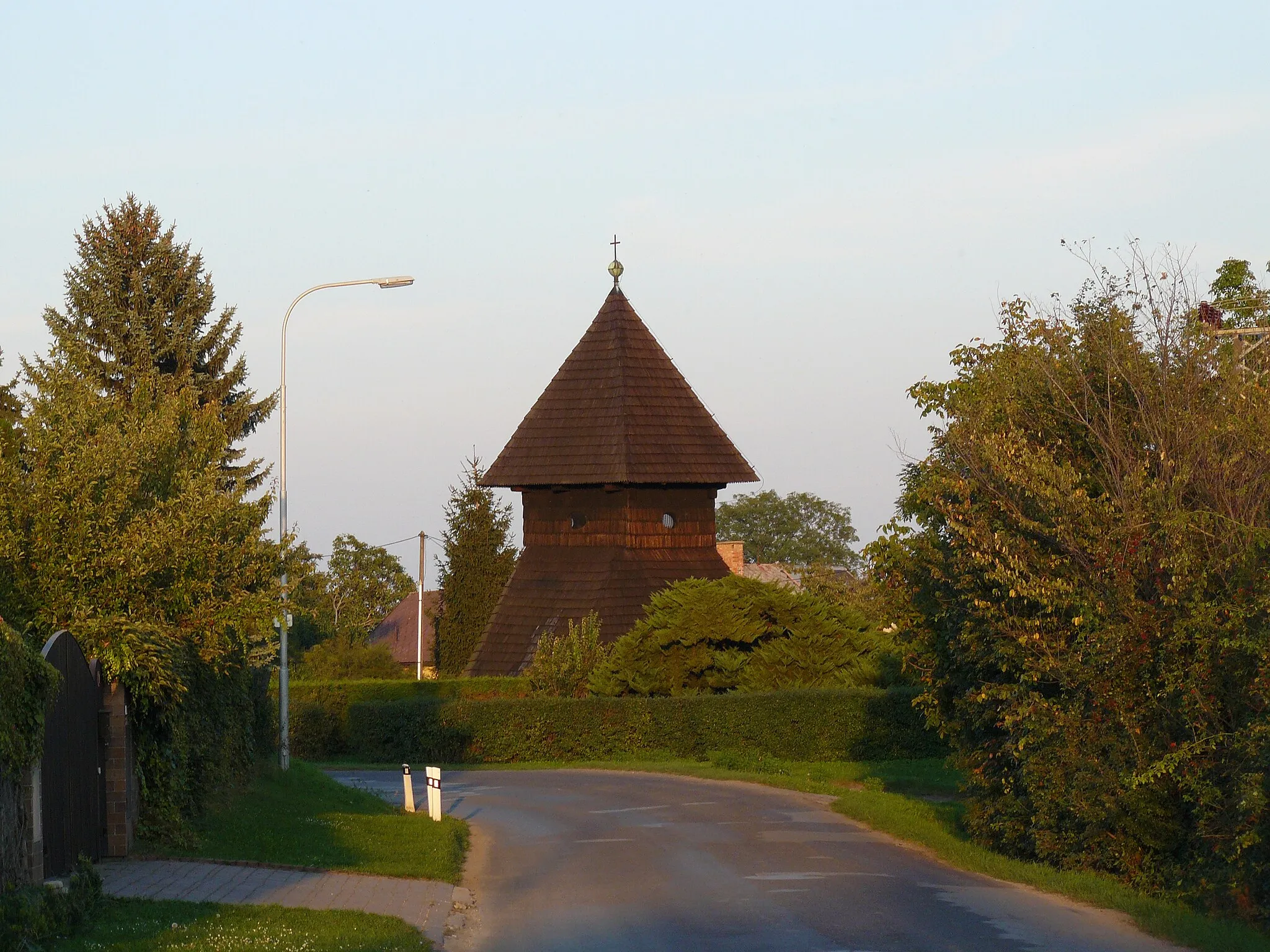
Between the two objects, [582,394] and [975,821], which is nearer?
[975,821]

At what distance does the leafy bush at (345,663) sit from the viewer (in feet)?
205

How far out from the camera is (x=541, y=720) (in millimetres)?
40375

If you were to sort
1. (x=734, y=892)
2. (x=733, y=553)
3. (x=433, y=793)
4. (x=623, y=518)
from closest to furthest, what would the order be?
(x=734, y=892)
(x=433, y=793)
(x=623, y=518)
(x=733, y=553)

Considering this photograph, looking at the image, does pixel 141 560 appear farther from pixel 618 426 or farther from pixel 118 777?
pixel 618 426

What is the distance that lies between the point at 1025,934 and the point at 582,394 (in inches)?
1414

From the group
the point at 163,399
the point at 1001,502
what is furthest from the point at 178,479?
the point at 1001,502

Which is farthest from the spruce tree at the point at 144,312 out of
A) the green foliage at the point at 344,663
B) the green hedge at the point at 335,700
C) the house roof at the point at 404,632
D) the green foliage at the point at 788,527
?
the green foliage at the point at 788,527

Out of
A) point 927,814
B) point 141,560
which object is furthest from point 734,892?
point 927,814

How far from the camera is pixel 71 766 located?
15.1m

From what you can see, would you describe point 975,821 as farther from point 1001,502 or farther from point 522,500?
point 522,500

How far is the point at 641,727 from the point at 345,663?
26630mm

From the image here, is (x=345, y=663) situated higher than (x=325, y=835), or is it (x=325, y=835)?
(x=345, y=663)

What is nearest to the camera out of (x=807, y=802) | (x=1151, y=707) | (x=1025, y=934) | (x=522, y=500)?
(x=1025, y=934)

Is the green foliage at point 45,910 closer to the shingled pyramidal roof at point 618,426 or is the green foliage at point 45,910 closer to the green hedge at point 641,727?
the green hedge at point 641,727
